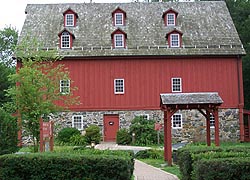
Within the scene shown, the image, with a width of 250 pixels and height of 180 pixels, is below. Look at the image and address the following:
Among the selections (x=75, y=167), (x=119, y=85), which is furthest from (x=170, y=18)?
(x=75, y=167)

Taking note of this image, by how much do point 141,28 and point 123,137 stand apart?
28.9ft

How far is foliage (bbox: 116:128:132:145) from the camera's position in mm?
28141

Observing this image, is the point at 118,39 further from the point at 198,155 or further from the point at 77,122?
the point at 198,155

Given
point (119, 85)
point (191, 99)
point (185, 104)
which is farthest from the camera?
point (119, 85)

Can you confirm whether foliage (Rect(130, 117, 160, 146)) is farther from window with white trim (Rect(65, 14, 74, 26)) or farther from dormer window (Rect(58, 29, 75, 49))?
window with white trim (Rect(65, 14, 74, 26))

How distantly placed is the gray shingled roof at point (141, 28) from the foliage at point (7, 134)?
1471cm

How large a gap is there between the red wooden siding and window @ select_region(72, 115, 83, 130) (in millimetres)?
1397

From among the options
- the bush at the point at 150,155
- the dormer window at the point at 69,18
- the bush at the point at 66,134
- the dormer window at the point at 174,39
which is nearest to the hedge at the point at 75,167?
the bush at the point at 150,155

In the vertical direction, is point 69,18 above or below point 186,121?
above

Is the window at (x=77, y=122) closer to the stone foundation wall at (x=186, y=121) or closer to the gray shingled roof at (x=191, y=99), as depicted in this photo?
the stone foundation wall at (x=186, y=121)

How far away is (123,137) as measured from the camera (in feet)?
92.8

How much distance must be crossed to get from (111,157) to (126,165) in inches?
17.2

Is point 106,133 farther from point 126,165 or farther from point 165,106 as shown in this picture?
point 126,165

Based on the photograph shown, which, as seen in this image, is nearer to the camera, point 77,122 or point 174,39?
point 77,122
